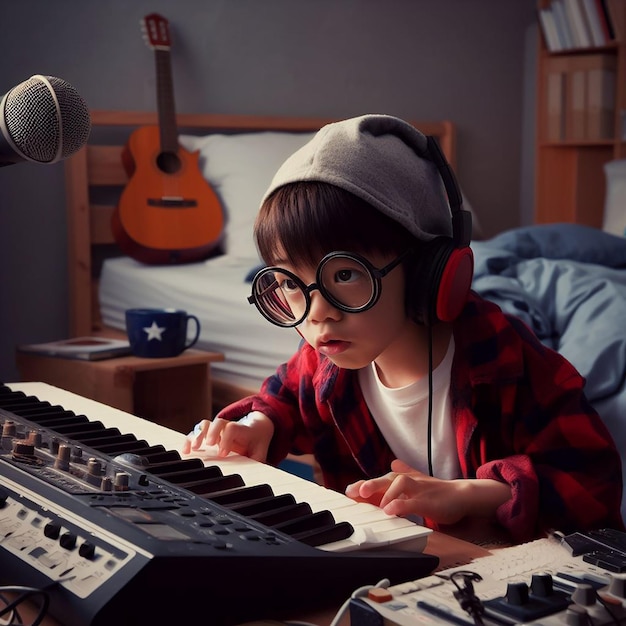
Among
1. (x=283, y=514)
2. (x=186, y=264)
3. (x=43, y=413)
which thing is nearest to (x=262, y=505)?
(x=283, y=514)

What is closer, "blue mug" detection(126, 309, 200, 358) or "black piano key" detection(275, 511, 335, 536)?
"black piano key" detection(275, 511, 335, 536)

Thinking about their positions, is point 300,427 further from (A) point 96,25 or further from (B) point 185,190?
(A) point 96,25

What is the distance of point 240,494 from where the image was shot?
659 mm

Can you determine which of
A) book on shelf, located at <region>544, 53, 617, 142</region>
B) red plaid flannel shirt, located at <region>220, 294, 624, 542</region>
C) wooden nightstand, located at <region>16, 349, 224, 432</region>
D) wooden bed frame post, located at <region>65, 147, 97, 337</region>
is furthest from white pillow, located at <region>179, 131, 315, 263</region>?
red plaid flannel shirt, located at <region>220, 294, 624, 542</region>

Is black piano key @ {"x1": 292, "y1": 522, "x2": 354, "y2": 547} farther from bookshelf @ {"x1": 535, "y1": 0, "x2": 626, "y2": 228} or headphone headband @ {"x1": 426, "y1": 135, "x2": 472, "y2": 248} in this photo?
bookshelf @ {"x1": 535, "y1": 0, "x2": 626, "y2": 228}

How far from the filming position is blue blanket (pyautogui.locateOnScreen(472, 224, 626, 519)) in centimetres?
140

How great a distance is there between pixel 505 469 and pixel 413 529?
0.24m

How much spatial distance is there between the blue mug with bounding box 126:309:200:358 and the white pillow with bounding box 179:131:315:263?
2.15 feet

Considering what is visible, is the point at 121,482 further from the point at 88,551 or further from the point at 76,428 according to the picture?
the point at 76,428

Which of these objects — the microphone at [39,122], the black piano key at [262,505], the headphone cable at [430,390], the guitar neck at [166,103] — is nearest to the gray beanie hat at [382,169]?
the headphone cable at [430,390]

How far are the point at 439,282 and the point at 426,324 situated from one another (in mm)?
59

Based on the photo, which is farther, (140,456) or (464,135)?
(464,135)

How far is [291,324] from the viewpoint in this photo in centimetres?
94

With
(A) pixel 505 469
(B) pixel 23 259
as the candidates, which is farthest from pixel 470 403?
(B) pixel 23 259
